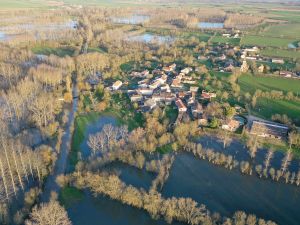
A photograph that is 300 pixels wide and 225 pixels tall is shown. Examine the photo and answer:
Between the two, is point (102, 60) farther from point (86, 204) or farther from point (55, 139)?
point (86, 204)

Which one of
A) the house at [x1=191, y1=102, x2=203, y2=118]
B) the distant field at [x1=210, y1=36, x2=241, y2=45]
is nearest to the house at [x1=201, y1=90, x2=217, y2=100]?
the house at [x1=191, y1=102, x2=203, y2=118]

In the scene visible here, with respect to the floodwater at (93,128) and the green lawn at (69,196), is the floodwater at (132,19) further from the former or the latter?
the green lawn at (69,196)

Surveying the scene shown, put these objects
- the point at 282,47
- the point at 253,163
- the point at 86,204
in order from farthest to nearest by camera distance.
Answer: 1. the point at 282,47
2. the point at 253,163
3. the point at 86,204

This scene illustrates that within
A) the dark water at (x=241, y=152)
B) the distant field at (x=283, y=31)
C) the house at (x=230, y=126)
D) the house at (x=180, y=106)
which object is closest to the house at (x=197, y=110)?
the house at (x=180, y=106)

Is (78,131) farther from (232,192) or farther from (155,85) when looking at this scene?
(232,192)

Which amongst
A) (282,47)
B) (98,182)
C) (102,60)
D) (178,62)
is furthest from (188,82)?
(282,47)

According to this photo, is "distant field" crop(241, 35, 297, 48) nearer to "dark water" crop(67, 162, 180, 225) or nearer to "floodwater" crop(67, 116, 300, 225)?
"floodwater" crop(67, 116, 300, 225)
